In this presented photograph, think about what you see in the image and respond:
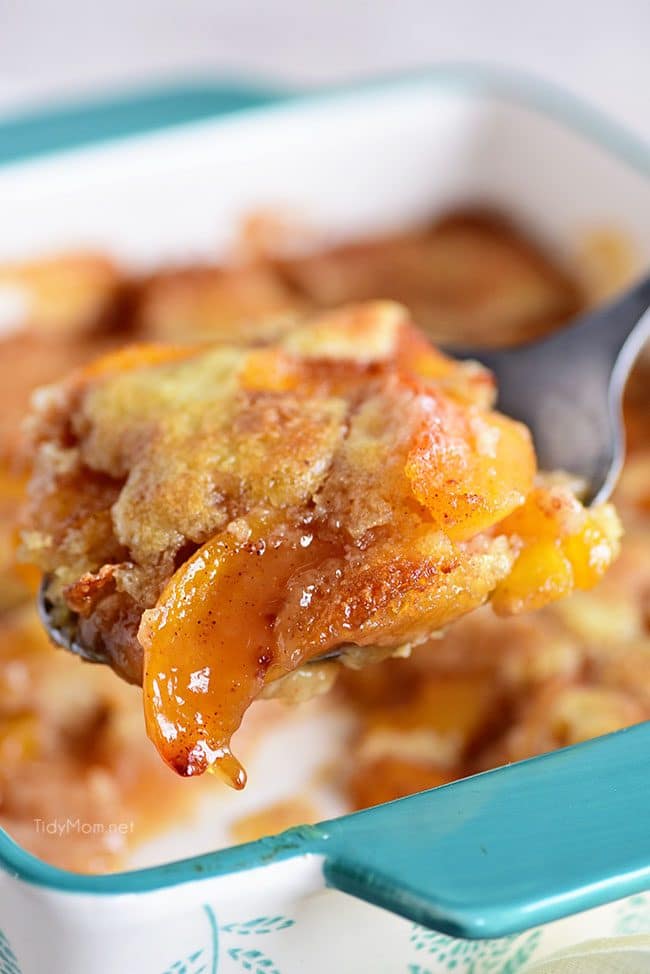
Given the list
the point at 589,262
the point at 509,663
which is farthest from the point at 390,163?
the point at 509,663

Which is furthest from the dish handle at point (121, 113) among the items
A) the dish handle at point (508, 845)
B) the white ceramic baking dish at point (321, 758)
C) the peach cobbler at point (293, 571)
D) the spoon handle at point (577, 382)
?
the dish handle at point (508, 845)

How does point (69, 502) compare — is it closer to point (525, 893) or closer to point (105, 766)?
point (105, 766)

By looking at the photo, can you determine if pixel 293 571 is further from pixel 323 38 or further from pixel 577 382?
pixel 323 38

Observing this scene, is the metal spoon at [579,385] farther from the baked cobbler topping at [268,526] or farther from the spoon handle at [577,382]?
the baked cobbler topping at [268,526]

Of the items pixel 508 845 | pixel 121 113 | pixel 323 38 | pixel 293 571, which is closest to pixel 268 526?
pixel 293 571

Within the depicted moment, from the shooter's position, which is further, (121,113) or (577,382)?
(121,113)

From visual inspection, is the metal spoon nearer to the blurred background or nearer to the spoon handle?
the spoon handle
